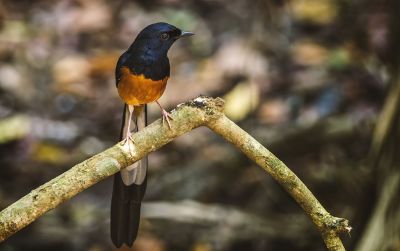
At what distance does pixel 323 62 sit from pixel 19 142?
2767mm

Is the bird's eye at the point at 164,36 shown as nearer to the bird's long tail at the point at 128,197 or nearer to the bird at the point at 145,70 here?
the bird at the point at 145,70

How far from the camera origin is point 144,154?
→ 2.31 meters

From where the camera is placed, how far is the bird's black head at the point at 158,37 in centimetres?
234

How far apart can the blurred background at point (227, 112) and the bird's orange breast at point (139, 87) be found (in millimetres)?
1670

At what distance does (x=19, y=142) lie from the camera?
532 cm

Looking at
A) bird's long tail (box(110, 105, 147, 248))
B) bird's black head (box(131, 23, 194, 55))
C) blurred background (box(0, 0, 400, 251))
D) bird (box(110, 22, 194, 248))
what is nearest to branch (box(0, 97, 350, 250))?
bird (box(110, 22, 194, 248))

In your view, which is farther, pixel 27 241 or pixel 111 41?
pixel 111 41

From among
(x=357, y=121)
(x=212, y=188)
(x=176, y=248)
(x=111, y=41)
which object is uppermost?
(x=111, y=41)

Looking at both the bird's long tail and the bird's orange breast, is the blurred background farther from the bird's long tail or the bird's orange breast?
Result: the bird's orange breast

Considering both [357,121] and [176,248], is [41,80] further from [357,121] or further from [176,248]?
[357,121]

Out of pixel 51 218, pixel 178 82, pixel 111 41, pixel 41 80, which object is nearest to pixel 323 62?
pixel 178 82

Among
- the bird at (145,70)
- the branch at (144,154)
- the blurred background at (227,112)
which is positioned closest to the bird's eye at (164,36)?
the bird at (145,70)

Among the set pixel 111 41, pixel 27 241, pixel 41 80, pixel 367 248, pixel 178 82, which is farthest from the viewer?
pixel 111 41

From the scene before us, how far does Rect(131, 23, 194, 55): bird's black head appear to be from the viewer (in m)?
2.34
